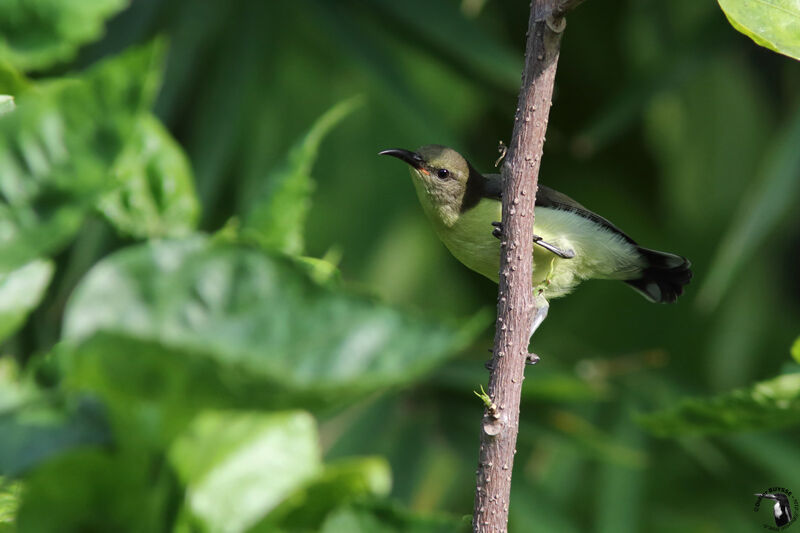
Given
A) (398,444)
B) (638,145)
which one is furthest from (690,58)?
(398,444)

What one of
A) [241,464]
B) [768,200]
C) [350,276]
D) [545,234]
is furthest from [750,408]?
[350,276]

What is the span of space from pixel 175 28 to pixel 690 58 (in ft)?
7.33

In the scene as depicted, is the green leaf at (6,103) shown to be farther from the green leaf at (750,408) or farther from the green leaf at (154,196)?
the green leaf at (750,408)

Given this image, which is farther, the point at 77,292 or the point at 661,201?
the point at 661,201

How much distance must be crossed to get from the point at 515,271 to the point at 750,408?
308 millimetres

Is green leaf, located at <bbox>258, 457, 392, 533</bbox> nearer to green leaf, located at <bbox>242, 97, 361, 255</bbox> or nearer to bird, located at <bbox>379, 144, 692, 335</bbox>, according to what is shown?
green leaf, located at <bbox>242, 97, 361, 255</bbox>

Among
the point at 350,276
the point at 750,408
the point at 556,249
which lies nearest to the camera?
the point at 750,408

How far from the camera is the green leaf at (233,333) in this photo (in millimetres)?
495

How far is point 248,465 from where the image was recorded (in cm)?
74

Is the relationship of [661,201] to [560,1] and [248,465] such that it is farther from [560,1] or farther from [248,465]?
[248,465]

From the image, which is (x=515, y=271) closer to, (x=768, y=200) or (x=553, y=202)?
(x=553, y=202)

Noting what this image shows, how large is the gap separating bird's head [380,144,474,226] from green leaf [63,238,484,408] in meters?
1.80

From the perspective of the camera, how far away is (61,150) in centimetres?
57

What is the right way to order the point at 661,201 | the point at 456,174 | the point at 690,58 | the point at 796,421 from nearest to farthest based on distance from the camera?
the point at 796,421 < the point at 456,174 < the point at 690,58 < the point at 661,201
